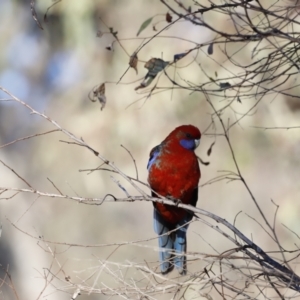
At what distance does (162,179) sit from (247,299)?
1.60m

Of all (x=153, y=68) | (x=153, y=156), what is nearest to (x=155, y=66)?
(x=153, y=68)

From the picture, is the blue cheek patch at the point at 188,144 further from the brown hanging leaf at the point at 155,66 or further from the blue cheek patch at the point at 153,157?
the brown hanging leaf at the point at 155,66

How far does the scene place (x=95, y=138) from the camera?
875 centimetres

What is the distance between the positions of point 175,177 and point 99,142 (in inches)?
177

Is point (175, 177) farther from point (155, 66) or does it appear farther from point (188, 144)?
point (155, 66)

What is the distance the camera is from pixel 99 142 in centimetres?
867

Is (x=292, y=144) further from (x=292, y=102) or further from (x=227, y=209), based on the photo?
(x=227, y=209)

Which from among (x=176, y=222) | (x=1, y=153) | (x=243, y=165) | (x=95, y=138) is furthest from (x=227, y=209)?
(x=176, y=222)

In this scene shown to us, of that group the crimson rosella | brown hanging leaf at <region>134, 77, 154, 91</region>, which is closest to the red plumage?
the crimson rosella

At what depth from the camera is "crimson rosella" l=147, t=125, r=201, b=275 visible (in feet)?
14.0

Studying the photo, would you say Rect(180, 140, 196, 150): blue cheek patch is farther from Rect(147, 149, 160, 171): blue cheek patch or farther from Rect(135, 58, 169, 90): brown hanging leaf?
Rect(135, 58, 169, 90): brown hanging leaf

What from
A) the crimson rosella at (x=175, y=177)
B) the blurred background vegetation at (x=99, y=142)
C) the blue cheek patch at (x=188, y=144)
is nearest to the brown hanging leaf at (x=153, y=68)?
the crimson rosella at (x=175, y=177)

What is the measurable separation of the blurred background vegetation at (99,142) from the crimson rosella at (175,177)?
3707mm

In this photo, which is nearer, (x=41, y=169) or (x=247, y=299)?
(x=247, y=299)
